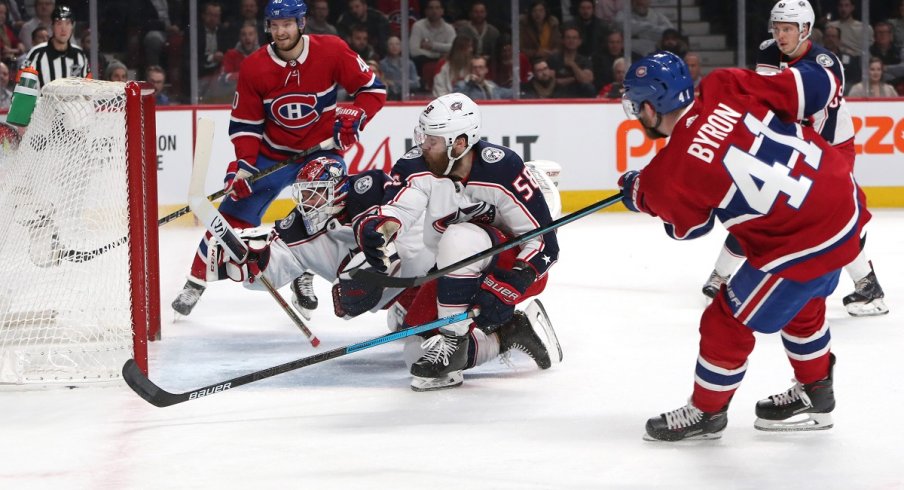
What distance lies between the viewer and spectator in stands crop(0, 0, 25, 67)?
7.12 m

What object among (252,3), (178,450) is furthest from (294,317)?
(252,3)

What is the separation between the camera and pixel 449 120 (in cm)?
326

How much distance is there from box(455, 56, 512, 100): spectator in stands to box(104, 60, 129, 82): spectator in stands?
185 cm

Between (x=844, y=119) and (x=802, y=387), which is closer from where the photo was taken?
(x=802, y=387)

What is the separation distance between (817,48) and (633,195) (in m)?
1.77

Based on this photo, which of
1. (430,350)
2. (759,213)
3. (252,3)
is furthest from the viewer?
(252,3)

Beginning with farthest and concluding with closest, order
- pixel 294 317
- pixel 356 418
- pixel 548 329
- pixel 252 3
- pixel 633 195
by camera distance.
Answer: pixel 252 3 < pixel 294 317 < pixel 548 329 < pixel 356 418 < pixel 633 195

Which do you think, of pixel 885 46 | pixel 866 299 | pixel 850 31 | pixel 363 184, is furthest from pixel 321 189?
pixel 885 46

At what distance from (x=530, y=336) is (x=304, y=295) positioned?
1147mm

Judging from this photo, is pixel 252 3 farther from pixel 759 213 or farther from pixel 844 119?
pixel 759 213

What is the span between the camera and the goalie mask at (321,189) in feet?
12.3

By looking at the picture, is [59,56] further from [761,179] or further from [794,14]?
[761,179]

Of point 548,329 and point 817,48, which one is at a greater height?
point 817,48

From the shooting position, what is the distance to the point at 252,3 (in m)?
7.39
